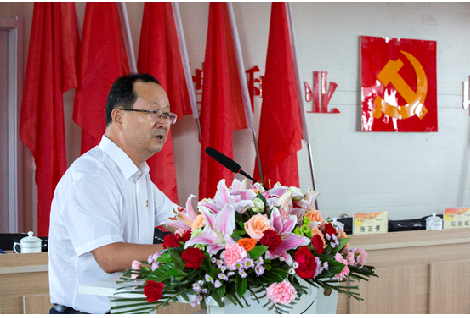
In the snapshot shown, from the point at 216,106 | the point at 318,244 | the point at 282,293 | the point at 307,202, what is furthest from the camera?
the point at 216,106

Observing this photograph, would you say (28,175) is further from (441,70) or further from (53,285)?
(441,70)

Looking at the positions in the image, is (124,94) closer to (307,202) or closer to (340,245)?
(307,202)

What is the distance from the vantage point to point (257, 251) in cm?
88

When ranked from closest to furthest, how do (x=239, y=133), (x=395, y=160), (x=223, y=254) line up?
(x=223, y=254) → (x=239, y=133) → (x=395, y=160)

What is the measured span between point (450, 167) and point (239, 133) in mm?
2104

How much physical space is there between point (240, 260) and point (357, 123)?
2.96m

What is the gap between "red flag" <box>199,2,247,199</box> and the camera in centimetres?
274

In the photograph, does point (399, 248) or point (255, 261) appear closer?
point (255, 261)

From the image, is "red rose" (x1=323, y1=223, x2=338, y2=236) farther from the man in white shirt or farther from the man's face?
the man's face

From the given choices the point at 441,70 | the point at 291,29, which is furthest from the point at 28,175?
the point at 441,70

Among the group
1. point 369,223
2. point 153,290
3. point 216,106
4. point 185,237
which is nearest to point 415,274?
point 369,223

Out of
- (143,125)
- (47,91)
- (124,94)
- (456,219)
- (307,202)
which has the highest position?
(47,91)

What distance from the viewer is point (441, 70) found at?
380 centimetres

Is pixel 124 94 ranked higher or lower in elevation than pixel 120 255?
higher
